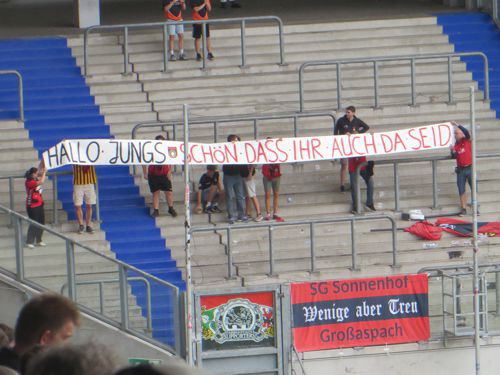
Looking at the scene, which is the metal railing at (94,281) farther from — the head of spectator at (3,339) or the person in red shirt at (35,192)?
the head of spectator at (3,339)

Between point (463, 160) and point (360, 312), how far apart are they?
154 inches

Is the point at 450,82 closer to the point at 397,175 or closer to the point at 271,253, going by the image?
the point at 397,175

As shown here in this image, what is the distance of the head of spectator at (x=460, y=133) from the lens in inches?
778

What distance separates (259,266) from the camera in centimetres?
1906

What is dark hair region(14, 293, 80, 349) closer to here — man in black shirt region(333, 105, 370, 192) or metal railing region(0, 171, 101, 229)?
metal railing region(0, 171, 101, 229)

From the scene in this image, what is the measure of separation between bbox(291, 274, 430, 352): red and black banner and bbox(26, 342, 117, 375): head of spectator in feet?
46.0

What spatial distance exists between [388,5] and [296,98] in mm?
6373

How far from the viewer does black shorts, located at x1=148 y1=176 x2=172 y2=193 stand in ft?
65.7

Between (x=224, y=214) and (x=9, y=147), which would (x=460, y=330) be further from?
(x=9, y=147)

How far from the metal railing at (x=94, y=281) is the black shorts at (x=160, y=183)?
10.3ft

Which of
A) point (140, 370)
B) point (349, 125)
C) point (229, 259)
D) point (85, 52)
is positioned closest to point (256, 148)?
point (229, 259)

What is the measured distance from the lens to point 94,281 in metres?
17.0

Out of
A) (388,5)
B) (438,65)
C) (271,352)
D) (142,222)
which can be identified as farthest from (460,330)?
(388,5)

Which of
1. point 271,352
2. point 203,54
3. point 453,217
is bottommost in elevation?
point 271,352
